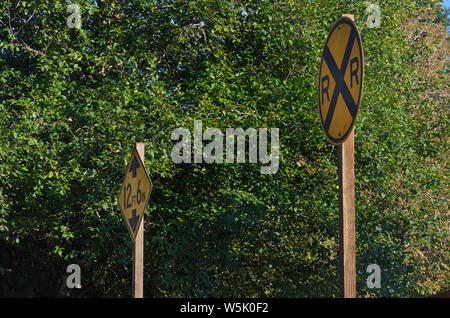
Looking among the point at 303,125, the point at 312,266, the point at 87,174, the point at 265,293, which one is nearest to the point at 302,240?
the point at 312,266

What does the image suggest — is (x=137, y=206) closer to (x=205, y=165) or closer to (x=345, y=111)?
(x=345, y=111)

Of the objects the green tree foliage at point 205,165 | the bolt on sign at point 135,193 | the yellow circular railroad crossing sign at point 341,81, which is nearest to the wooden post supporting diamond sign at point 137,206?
the bolt on sign at point 135,193

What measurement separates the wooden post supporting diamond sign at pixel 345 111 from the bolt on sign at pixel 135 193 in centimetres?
155

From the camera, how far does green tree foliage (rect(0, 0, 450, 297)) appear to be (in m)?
8.23

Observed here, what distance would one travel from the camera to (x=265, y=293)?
10133 mm

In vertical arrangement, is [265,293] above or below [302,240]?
below

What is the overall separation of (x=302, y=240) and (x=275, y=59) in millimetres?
3122

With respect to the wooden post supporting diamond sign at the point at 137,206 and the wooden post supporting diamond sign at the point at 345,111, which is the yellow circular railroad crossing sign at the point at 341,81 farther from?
the wooden post supporting diamond sign at the point at 137,206

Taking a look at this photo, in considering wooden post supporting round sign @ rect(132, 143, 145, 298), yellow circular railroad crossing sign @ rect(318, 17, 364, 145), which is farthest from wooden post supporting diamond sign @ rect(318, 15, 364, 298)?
wooden post supporting round sign @ rect(132, 143, 145, 298)

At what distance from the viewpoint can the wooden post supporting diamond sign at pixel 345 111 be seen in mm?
2592

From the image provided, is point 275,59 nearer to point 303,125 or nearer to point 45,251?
point 303,125

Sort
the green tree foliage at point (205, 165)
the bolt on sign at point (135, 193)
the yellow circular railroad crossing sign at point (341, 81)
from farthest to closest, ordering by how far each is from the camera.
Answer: the green tree foliage at point (205, 165) → the bolt on sign at point (135, 193) → the yellow circular railroad crossing sign at point (341, 81)

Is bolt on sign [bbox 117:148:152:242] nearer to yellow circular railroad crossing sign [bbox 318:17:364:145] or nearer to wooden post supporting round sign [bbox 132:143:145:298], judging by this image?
wooden post supporting round sign [bbox 132:143:145:298]

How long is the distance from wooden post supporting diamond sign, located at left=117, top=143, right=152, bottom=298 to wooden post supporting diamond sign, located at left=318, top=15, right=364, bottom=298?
1545mm
